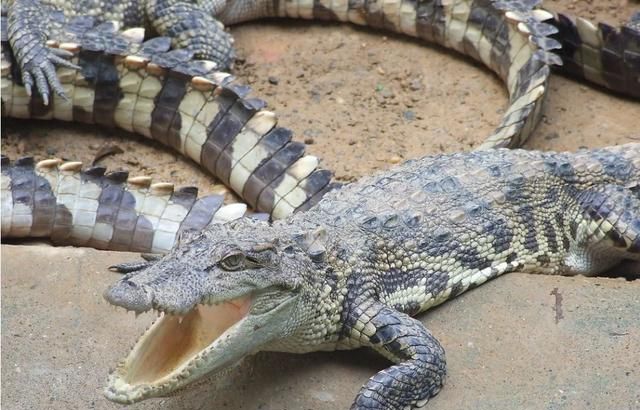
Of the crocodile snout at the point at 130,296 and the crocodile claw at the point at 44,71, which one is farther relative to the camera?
the crocodile claw at the point at 44,71

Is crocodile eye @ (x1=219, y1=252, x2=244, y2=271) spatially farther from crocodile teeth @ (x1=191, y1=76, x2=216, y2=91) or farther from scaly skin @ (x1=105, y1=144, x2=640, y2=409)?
crocodile teeth @ (x1=191, y1=76, x2=216, y2=91)

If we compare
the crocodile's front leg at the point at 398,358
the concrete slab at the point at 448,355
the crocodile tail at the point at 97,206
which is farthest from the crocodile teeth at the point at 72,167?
the crocodile's front leg at the point at 398,358

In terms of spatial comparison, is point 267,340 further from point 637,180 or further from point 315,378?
point 637,180

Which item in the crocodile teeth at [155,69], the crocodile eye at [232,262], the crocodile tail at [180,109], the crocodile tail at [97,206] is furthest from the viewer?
the crocodile teeth at [155,69]

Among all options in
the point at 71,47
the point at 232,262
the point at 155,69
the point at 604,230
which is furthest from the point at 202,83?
the point at 604,230

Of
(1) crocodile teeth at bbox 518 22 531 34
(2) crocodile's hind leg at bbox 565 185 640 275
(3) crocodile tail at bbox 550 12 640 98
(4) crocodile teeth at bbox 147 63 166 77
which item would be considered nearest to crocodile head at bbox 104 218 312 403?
(2) crocodile's hind leg at bbox 565 185 640 275

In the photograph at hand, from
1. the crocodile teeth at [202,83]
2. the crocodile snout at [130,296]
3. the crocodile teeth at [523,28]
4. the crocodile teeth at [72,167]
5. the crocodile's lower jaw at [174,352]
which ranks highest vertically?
the crocodile snout at [130,296]


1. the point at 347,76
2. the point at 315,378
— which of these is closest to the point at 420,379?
the point at 315,378

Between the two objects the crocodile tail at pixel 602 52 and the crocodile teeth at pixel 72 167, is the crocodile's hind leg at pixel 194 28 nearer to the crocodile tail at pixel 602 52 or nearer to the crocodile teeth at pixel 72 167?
the crocodile teeth at pixel 72 167
